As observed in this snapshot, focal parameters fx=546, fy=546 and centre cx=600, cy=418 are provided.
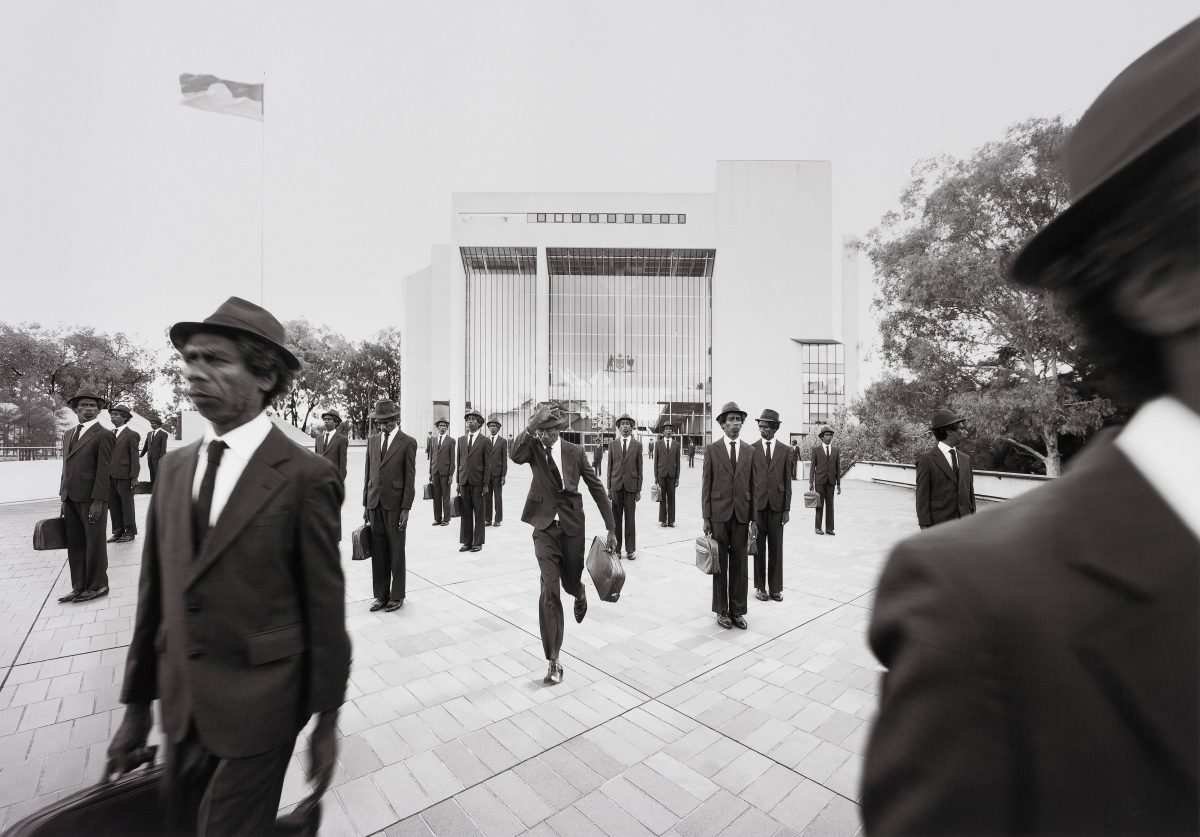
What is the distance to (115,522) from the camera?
903 cm

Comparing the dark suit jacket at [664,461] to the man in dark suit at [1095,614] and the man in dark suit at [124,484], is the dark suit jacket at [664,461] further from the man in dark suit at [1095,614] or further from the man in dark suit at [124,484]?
the man in dark suit at [1095,614]

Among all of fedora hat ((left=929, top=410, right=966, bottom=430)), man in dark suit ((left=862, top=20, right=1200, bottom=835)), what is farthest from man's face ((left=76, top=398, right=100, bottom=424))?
fedora hat ((left=929, top=410, right=966, bottom=430))

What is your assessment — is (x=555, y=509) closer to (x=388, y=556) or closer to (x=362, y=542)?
(x=388, y=556)

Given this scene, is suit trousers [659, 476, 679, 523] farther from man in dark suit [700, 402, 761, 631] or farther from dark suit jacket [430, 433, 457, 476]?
man in dark suit [700, 402, 761, 631]

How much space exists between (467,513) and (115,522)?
19.5 ft

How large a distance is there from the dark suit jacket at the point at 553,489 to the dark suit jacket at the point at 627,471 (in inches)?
169

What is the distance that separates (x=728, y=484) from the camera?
556 centimetres

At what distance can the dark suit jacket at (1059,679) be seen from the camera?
518mm

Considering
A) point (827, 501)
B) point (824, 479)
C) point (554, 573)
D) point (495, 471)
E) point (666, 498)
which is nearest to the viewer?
point (554, 573)

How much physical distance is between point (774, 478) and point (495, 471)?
19.1 feet

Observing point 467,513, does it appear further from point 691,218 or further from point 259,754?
point 691,218

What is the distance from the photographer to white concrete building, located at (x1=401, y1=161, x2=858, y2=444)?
44688 mm

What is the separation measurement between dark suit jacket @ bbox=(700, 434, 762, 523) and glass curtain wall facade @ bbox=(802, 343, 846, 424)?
4539 centimetres

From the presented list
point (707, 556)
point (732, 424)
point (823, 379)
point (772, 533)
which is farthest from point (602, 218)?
point (707, 556)
